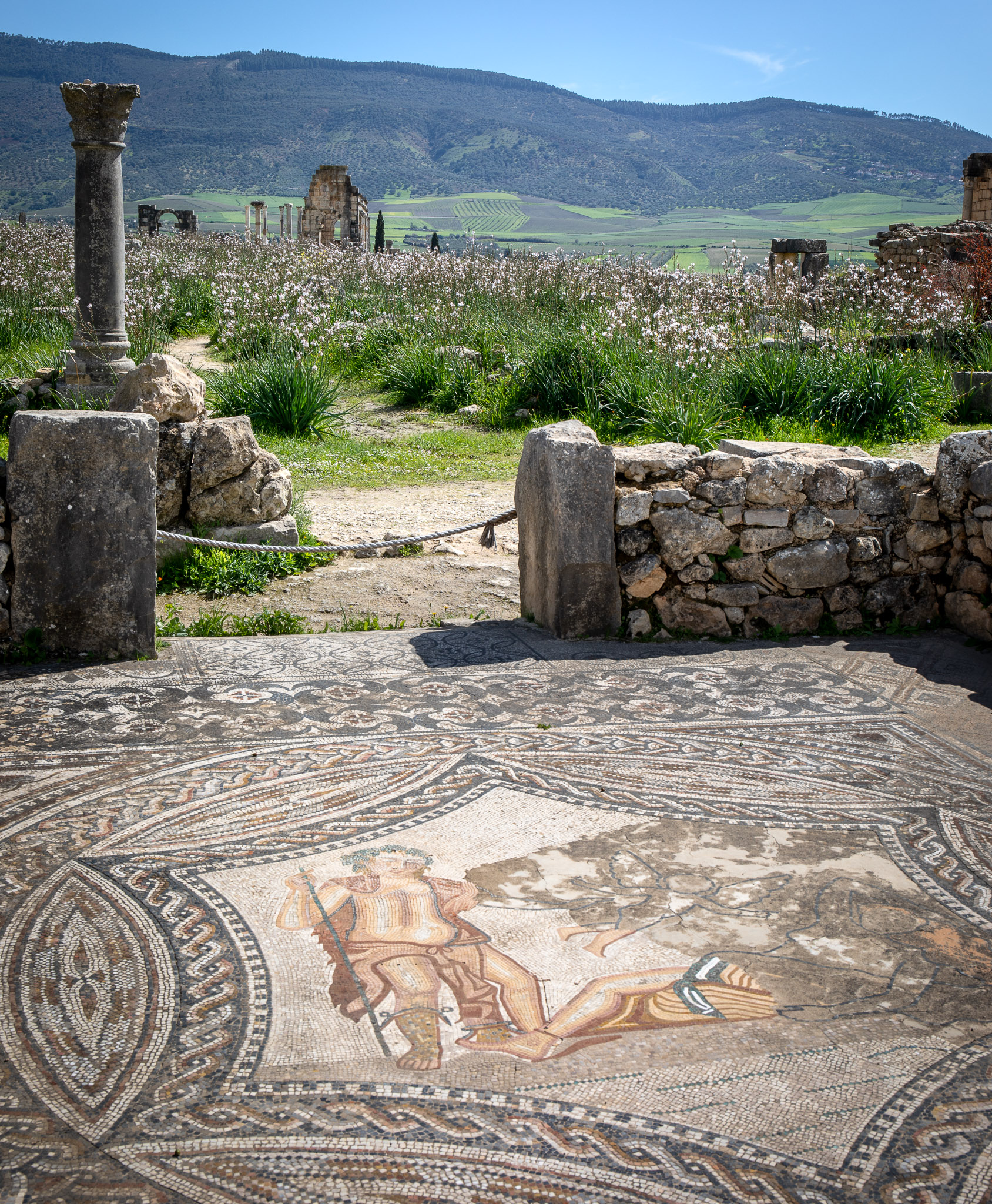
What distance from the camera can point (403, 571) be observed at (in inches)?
264

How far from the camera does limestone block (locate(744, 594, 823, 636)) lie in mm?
5371

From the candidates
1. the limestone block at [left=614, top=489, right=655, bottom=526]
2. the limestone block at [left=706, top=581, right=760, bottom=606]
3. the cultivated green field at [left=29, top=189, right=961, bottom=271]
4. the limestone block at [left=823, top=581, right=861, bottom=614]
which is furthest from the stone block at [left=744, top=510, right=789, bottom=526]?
the cultivated green field at [left=29, top=189, right=961, bottom=271]

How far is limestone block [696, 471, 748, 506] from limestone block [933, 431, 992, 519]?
39.9 inches

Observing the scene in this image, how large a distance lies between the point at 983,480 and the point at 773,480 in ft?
3.34

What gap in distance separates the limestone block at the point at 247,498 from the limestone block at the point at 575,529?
7.28ft

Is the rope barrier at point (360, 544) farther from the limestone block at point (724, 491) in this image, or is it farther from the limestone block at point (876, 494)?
the limestone block at point (876, 494)

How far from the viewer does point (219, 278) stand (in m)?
14.2

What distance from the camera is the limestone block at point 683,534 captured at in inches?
206

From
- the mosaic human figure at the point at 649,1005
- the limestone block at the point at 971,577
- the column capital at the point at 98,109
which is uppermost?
the column capital at the point at 98,109

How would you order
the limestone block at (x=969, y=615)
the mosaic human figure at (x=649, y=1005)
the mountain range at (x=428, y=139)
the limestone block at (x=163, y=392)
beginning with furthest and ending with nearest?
1. the mountain range at (x=428, y=139)
2. the limestone block at (x=163, y=392)
3. the limestone block at (x=969, y=615)
4. the mosaic human figure at (x=649, y=1005)

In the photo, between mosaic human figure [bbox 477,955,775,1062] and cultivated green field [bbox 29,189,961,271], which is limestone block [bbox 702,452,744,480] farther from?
cultivated green field [bbox 29,189,961,271]

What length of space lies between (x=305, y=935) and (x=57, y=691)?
2101 mm

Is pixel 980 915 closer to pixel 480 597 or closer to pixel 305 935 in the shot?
pixel 305 935

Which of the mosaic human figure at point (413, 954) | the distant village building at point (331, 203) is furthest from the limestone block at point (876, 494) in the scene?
the distant village building at point (331, 203)
